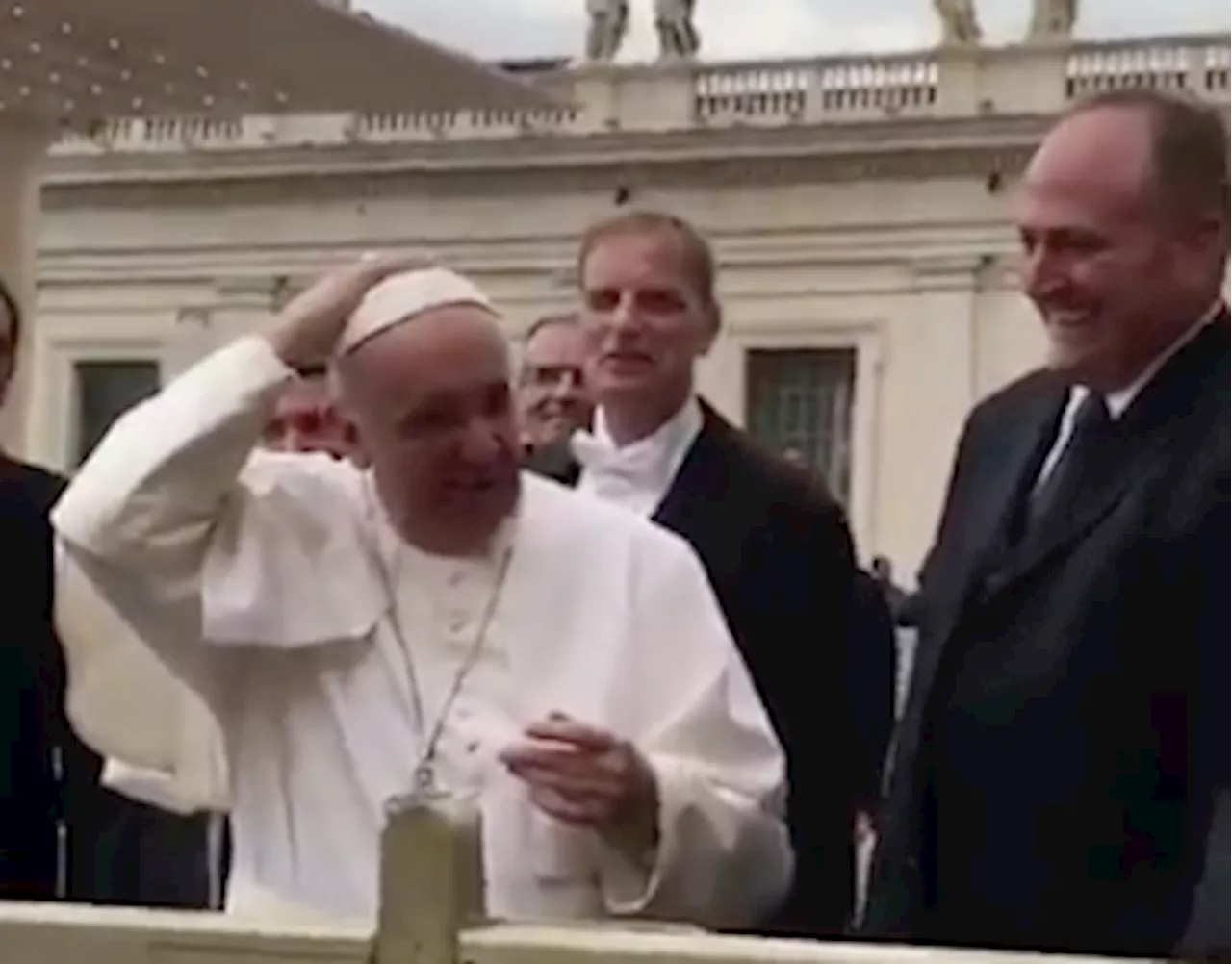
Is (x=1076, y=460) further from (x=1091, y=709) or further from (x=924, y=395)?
(x=924, y=395)

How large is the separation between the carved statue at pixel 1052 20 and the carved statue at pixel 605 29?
158 inches

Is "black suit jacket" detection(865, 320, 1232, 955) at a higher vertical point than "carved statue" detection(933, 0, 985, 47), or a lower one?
lower

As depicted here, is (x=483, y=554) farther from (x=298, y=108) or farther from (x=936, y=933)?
(x=298, y=108)

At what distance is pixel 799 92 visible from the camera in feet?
108

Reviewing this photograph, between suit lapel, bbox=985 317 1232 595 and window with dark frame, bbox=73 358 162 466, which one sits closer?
suit lapel, bbox=985 317 1232 595

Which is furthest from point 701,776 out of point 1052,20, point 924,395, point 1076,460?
point 1052,20

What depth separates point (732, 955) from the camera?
285cm

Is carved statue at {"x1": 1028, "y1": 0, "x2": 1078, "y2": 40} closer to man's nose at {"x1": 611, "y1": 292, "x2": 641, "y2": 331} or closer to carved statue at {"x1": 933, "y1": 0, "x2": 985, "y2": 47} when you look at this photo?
carved statue at {"x1": 933, "y1": 0, "x2": 985, "y2": 47}

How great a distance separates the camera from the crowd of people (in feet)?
13.1

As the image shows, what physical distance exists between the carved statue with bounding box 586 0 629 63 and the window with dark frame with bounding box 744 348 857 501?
12.3ft

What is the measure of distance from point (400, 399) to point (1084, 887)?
92 cm

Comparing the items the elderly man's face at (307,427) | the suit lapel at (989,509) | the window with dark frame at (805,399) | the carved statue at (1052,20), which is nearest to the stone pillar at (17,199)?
the elderly man's face at (307,427)

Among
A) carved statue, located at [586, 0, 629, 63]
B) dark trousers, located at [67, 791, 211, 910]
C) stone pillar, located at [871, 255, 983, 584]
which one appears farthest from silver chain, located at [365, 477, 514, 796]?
carved statue, located at [586, 0, 629, 63]

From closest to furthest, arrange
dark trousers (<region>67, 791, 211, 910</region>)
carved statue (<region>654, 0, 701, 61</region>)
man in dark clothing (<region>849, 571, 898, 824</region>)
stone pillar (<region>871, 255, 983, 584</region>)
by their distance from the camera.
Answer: dark trousers (<region>67, 791, 211, 910</region>), man in dark clothing (<region>849, 571, 898, 824</region>), stone pillar (<region>871, 255, 983, 584</region>), carved statue (<region>654, 0, 701, 61</region>)
